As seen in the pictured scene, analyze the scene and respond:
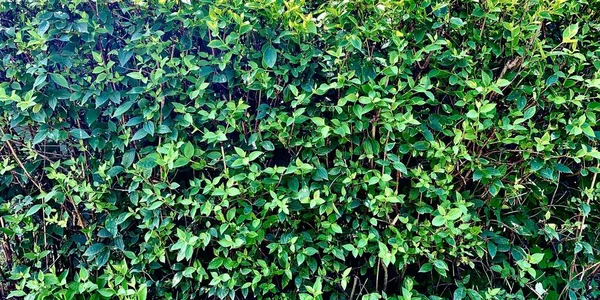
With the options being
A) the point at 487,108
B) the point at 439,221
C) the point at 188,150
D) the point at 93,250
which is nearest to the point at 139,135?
the point at 188,150

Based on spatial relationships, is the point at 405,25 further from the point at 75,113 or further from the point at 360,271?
the point at 75,113

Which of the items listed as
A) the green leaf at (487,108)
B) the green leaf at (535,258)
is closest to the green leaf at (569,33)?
the green leaf at (487,108)

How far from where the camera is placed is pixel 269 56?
1.64m

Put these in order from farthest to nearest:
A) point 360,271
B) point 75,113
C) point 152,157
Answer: point 360,271, point 75,113, point 152,157

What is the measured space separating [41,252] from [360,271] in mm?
1575

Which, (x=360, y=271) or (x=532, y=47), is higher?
(x=532, y=47)

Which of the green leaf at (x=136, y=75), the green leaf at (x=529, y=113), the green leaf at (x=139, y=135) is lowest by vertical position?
the green leaf at (x=139, y=135)

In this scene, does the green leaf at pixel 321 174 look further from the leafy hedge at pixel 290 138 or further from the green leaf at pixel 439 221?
the green leaf at pixel 439 221

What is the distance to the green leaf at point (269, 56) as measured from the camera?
163 centimetres

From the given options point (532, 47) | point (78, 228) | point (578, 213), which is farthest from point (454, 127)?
point (78, 228)

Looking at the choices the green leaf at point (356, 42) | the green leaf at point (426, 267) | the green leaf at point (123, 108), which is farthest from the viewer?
the green leaf at point (426, 267)

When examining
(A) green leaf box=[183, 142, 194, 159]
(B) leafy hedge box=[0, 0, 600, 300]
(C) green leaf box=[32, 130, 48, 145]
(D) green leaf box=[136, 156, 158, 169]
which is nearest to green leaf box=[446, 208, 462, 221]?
(B) leafy hedge box=[0, 0, 600, 300]

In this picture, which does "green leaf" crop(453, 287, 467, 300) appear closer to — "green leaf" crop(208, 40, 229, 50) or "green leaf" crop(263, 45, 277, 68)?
"green leaf" crop(263, 45, 277, 68)

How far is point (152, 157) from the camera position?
1.66 meters
